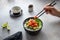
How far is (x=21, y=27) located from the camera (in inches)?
58.1

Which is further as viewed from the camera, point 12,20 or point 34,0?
point 34,0

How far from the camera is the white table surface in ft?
4.57

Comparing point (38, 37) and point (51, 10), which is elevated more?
point (51, 10)

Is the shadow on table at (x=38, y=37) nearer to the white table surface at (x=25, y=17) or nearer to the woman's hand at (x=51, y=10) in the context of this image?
the white table surface at (x=25, y=17)

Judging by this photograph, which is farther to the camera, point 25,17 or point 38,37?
point 25,17

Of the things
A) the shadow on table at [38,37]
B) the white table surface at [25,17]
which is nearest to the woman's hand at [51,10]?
the white table surface at [25,17]

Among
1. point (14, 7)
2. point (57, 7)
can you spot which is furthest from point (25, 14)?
point (57, 7)

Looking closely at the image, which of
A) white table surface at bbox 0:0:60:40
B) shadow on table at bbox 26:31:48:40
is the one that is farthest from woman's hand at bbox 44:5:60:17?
shadow on table at bbox 26:31:48:40

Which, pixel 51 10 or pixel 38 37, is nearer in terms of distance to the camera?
pixel 38 37

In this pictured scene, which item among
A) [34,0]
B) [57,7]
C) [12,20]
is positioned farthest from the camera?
[34,0]

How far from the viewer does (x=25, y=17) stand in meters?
1.58

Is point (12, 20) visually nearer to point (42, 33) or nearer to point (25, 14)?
point (25, 14)

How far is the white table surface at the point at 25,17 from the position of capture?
1392mm

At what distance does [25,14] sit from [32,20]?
196 mm
